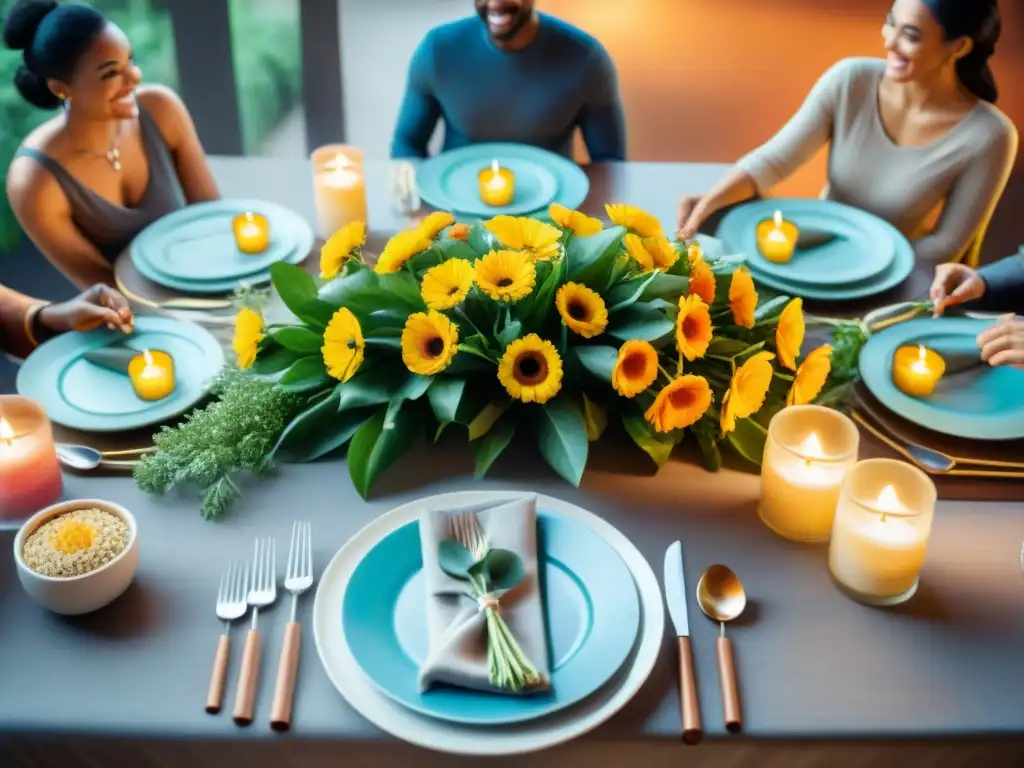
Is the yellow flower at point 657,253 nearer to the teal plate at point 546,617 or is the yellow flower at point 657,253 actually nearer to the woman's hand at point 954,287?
the teal plate at point 546,617

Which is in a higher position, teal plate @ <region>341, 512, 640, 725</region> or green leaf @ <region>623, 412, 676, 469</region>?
green leaf @ <region>623, 412, 676, 469</region>

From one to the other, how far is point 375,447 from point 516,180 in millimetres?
723

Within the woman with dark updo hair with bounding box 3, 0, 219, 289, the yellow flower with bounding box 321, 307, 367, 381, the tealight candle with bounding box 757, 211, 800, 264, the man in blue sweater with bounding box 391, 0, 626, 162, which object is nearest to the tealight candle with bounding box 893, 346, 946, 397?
the tealight candle with bounding box 757, 211, 800, 264

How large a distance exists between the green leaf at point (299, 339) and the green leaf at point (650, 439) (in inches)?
14.7

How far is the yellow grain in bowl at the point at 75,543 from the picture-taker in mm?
922

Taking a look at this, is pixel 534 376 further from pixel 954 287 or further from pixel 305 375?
pixel 954 287

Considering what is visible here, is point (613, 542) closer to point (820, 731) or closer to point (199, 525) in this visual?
point (820, 731)

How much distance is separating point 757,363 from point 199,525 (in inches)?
24.1

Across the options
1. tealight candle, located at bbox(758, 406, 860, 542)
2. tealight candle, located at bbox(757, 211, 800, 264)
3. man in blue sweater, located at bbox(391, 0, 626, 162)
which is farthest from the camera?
man in blue sweater, located at bbox(391, 0, 626, 162)

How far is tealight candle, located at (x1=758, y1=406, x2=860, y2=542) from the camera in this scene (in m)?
1.01

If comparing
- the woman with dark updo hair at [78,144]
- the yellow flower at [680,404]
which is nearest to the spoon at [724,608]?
the yellow flower at [680,404]

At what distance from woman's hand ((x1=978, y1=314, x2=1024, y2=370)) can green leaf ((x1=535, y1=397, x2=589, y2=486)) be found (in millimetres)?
527

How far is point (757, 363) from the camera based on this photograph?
1.05 m

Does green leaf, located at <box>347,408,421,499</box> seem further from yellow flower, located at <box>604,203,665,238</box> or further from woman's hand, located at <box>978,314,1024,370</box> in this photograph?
woman's hand, located at <box>978,314,1024,370</box>
